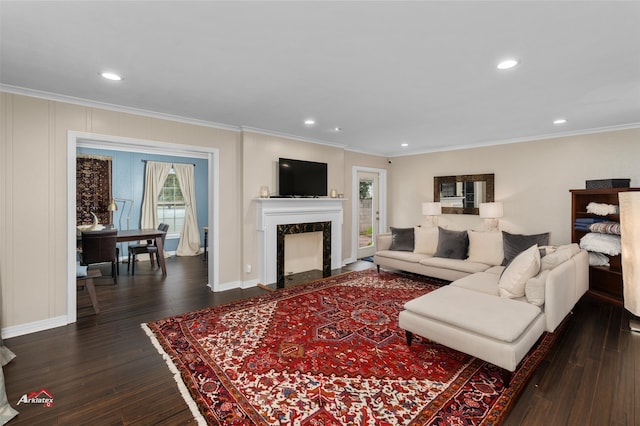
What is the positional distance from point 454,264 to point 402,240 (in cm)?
114

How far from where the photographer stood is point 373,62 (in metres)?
2.42

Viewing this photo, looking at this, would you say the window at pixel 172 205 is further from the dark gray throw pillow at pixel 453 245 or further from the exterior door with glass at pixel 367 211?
the dark gray throw pillow at pixel 453 245

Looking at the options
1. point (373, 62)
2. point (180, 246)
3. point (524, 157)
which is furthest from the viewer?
point (180, 246)

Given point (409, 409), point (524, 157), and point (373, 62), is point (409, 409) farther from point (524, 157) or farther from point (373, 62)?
point (524, 157)

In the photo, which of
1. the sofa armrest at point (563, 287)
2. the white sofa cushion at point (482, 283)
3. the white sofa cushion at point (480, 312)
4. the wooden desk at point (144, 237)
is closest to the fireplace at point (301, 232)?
the wooden desk at point (144, 237)

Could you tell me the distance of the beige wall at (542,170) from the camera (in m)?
4.38

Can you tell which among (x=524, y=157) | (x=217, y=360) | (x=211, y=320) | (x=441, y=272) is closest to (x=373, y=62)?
(x=217, y=360)

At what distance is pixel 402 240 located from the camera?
18.1ft

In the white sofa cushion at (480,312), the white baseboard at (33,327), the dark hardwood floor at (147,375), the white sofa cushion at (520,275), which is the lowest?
the dark hardwood floor at (147,375)

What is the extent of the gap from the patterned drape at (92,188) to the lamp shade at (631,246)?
8.37m

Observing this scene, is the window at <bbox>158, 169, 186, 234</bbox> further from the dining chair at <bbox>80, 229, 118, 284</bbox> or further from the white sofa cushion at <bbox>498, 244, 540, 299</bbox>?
the white sofa cushion at <bbox>498, 244, 540, 299</bbox>

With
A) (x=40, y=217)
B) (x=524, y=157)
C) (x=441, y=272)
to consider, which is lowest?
(x=441, y=272)

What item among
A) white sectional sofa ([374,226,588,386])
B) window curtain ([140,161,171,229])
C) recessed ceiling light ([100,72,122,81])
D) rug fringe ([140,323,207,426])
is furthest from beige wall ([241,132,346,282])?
window curtain ([140,161,171,229])

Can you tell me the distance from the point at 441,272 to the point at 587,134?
304 centimetres
